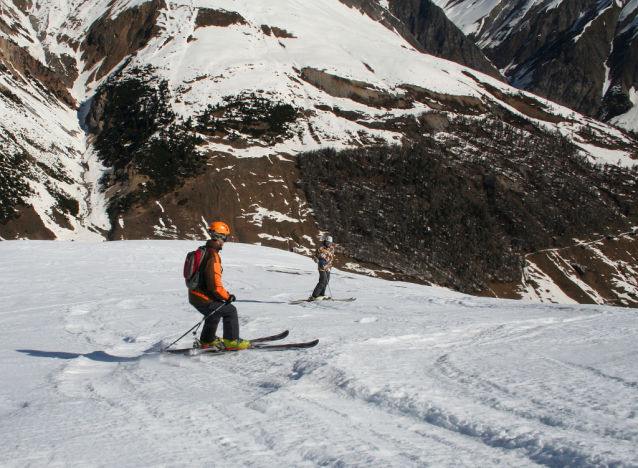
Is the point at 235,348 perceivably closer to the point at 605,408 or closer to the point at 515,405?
the point at 515,405

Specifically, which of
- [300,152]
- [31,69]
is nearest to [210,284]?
[300,152]

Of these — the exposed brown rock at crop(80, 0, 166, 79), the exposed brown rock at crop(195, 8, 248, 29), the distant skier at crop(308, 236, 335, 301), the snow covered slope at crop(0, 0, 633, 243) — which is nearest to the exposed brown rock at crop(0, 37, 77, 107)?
the snow covered slope at crop(0, 0, 633, 243)

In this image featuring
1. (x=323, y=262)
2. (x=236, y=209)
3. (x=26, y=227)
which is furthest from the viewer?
(x=236, y=209)

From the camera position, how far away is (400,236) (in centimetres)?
5769

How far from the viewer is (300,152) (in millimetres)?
70000

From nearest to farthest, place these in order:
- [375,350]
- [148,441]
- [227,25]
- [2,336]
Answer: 1. [148,441]
2. [375,350]
3. [2,336]
4. [227,25]

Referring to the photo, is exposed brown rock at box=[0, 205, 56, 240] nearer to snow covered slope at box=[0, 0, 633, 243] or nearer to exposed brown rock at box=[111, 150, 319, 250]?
snow covered slope at box=[0, 0, 633, 243]

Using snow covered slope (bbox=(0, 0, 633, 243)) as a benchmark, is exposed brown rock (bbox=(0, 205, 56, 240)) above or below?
below

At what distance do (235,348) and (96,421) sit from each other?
7.97ft

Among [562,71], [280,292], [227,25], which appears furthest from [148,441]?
[562,71]

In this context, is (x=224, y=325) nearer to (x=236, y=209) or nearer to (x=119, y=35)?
(x=236, y=209)

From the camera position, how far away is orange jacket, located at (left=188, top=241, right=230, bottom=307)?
561cm

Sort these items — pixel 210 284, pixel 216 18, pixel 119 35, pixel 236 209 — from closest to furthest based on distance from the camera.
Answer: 1. pixel 210 284
2. pixel 236 209
3. pixel 119 35
4. pixel 216 18

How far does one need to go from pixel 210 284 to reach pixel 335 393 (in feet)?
7.67
